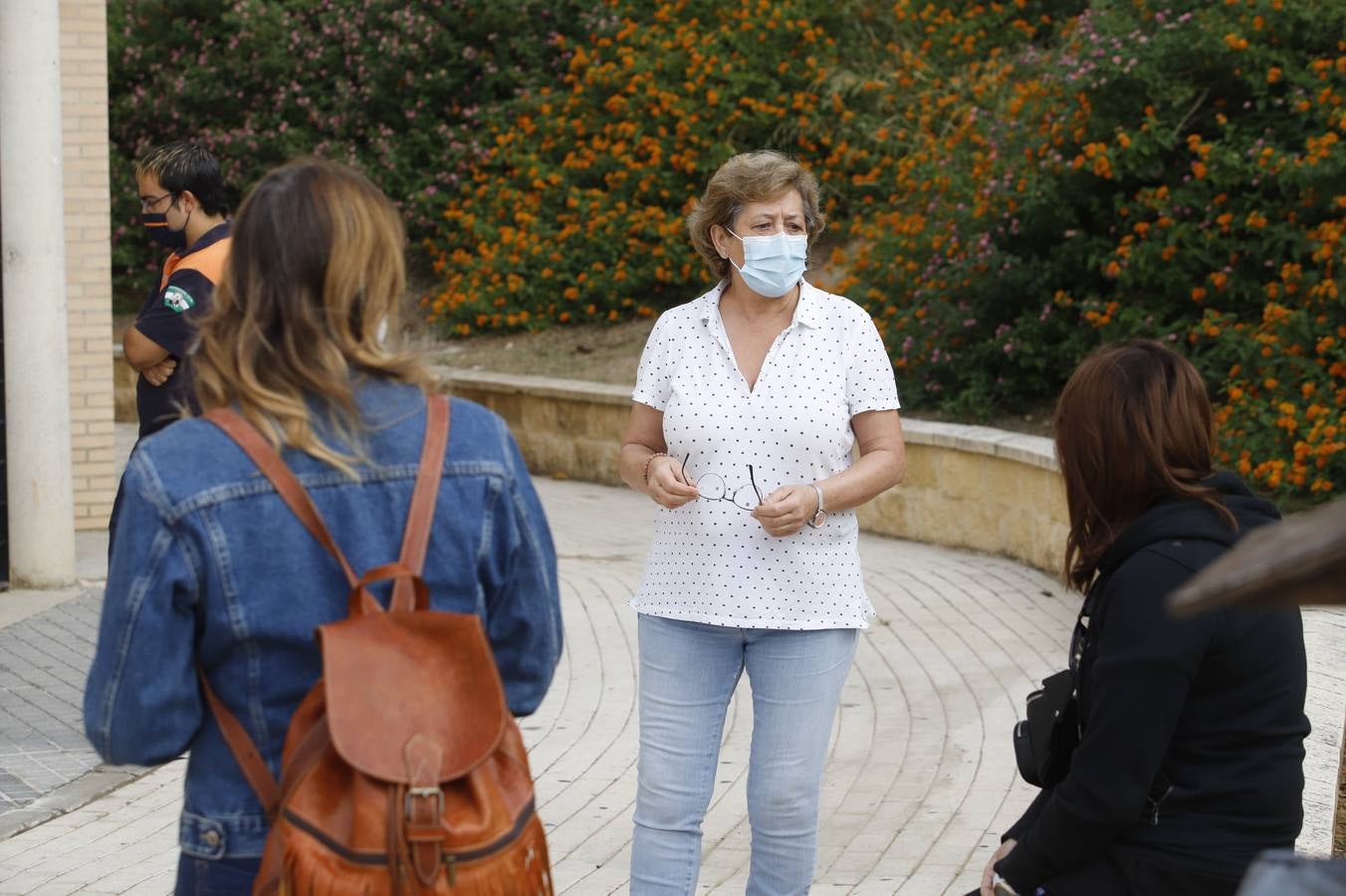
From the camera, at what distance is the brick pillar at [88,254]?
9094 mm

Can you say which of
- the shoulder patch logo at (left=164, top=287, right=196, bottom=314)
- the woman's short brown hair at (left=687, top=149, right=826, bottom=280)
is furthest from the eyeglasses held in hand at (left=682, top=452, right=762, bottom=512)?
the shoulder patch logo at (left=164, top=287, right=196, bottom=314)

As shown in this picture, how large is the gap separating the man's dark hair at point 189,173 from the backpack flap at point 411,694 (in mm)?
3623

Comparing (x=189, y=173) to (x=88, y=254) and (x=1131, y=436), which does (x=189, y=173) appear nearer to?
→ (x=1131, y=436)

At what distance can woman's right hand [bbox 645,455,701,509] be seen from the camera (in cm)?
370

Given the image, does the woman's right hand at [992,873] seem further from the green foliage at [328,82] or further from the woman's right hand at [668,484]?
the green foliage at [328,82]

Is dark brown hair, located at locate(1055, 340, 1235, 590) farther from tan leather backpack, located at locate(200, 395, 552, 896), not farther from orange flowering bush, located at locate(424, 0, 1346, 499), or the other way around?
orange flowering bush, located at locate(424, 0, 1346, 499)

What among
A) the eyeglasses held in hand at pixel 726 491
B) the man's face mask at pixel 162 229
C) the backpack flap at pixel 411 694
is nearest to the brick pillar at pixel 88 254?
the man's face mask at pixel 162 229

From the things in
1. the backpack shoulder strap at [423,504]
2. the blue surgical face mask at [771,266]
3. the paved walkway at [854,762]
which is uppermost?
the blue surgical face mask at [771,266]

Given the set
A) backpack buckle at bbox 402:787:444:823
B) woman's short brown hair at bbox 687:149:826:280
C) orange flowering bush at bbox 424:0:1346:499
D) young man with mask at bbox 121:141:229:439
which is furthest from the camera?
orange flowering bush at bbox 424:0:1346:499

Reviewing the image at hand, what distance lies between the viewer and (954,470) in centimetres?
941

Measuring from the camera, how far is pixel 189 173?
5.62 meters

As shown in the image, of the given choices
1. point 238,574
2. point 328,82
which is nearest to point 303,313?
point 238,574

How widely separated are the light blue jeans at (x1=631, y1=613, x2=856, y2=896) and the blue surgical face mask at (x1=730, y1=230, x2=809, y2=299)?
0.75 m

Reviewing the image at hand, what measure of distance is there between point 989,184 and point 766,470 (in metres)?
7.17
